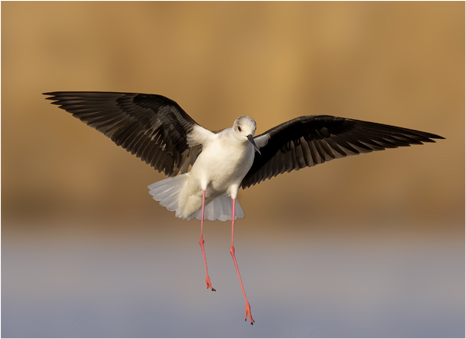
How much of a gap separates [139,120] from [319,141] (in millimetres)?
1532

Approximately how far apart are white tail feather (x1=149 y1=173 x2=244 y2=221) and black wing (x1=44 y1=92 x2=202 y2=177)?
19 cm

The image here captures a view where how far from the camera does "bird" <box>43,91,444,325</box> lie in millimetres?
3475

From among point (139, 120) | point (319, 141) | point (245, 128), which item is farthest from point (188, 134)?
point (319, 141)

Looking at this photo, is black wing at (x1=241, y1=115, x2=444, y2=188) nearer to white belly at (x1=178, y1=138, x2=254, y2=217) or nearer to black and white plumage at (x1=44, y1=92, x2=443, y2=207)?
black and white plumage at (x1=44, y1=92, x2=443, y2=207)

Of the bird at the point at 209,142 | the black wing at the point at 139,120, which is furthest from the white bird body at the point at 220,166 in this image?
the black wing at the point at 139,120

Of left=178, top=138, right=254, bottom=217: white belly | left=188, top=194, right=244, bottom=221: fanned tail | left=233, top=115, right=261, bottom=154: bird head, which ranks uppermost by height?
left=233, top=115, right=261, bottom=154: bird head

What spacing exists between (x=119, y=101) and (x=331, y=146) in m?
1.79

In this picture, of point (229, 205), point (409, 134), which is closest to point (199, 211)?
point (229, 205)

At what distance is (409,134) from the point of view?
368cm

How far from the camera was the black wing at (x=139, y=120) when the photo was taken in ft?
11.5

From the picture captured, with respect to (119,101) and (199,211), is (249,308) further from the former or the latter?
(119,101)

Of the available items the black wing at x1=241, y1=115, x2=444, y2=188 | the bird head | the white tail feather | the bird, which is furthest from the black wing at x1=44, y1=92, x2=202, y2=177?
the black wing at x1=241, y1=115, x2=444, y2=188

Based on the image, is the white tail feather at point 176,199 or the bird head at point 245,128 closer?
the bird head at point 245,128

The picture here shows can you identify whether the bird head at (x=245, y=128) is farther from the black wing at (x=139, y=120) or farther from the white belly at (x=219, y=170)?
the black wing at (x=139, y=120)
